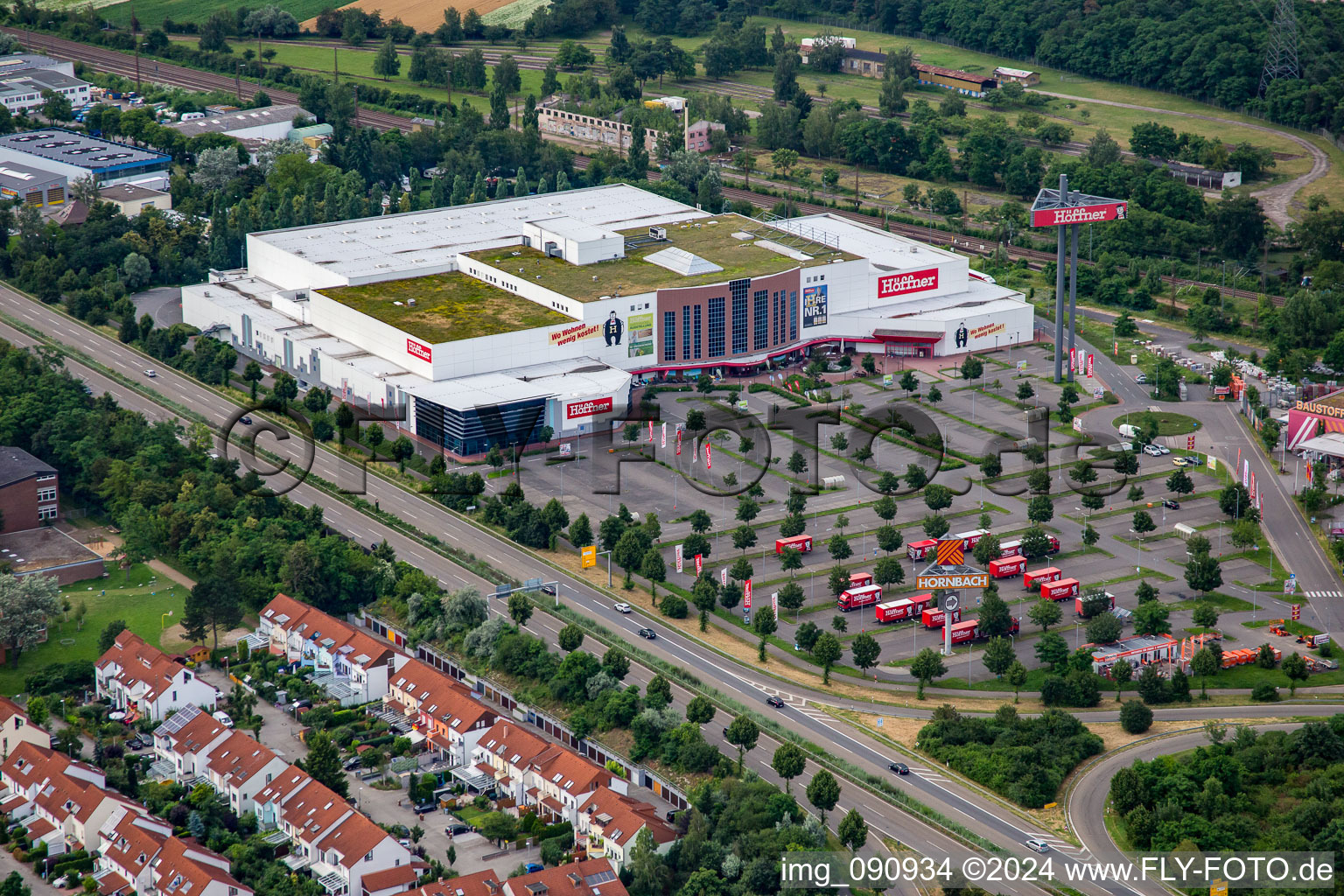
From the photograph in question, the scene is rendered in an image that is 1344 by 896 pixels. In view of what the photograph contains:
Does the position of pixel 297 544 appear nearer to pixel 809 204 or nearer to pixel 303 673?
pixel 303 673

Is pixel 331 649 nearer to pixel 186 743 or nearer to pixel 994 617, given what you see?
pixel 186 743

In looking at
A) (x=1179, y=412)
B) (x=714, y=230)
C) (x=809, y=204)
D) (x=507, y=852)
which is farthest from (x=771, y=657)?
(x=809, y=204)

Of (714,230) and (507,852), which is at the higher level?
(714,230)

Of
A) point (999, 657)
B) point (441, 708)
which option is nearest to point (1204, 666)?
point (999, 657)

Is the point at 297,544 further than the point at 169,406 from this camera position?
No

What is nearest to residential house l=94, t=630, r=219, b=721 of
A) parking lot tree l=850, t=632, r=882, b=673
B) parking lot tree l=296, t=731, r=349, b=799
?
parking lot tree l=296, t=731, r=349, b=799

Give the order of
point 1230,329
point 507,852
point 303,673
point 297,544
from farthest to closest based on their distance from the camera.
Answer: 1. point 1230,329
2. point 297,544
3. point 303,673
4. point 507,852
